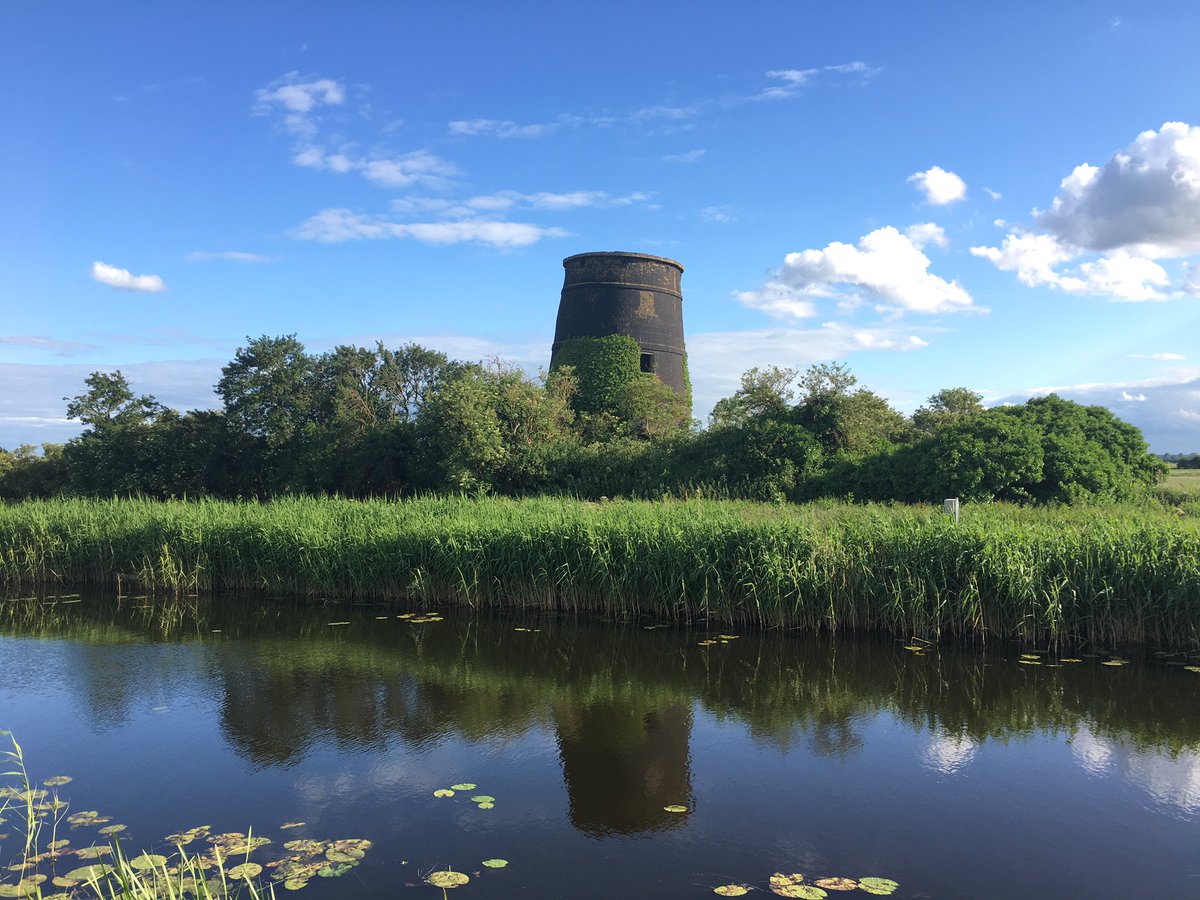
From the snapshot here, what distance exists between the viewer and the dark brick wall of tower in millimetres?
24797

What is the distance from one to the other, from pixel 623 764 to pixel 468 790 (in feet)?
3.91

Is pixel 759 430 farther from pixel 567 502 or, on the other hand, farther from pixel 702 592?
pixel 702 592

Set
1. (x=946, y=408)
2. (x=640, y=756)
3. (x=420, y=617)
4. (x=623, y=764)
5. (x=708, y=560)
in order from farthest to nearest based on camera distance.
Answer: (x=946, y=408)
(x=420, y=617)
(x=708, y=560)
(x=640, y=756)
(x=623, y=764)

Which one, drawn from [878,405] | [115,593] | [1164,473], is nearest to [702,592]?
[878,405]

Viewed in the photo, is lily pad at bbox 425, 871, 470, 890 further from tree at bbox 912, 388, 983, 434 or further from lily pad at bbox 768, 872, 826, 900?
tree at bbox 912, 388, 983, 434

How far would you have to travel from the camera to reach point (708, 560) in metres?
9.54

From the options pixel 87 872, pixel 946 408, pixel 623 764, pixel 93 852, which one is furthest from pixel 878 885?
pixel 946 408

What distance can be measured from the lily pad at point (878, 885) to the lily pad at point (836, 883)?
5 centimetres

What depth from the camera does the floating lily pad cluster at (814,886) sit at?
13.0 feet

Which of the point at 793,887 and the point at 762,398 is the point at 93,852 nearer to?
the point at 793,887

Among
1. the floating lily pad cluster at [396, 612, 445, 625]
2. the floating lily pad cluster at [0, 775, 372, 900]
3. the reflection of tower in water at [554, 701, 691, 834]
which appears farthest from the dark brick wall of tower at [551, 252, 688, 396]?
the floating lily pad cluster at [0, 775, 372, 900]

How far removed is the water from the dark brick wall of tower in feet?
54.4

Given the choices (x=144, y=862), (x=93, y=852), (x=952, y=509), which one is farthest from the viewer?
(x=952, y=509)

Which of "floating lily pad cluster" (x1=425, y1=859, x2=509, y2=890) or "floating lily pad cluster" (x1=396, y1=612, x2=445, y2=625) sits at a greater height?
"floating lily pad cluster" (x1=396, y1=612, x2=445, y2=625)
